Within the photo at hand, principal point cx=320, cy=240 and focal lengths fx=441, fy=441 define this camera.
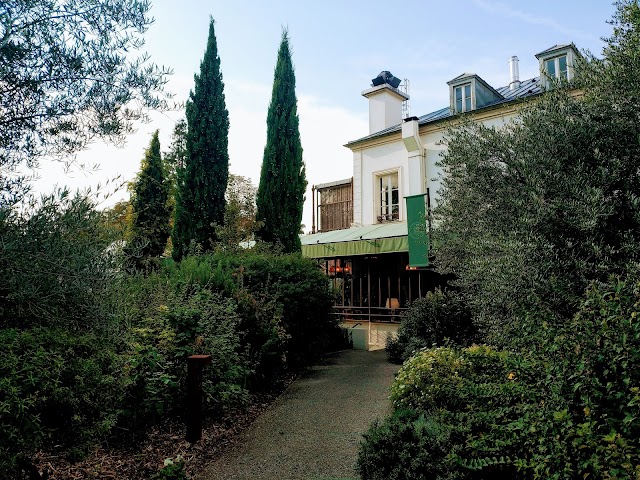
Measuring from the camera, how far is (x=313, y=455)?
188 inches

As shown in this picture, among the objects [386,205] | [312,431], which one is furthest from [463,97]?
[312,431]

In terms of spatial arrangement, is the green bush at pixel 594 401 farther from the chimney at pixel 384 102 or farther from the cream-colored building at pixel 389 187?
the chimney at pixel 384 102

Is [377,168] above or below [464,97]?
below

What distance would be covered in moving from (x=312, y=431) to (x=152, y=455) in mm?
1879

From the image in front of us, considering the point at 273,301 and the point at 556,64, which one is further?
the point at 556,64

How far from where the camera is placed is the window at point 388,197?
627 inches

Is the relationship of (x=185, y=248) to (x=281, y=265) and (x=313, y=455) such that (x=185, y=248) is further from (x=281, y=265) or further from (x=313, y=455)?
(x=313, y=455)

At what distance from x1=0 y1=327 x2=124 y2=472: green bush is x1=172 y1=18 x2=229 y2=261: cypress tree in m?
8.46

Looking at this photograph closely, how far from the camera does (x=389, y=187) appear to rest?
1627 cm

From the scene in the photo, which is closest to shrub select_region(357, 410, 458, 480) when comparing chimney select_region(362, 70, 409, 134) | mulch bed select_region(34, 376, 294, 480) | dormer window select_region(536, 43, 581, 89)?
mulch bed select_region(34, 376, 294, 480)

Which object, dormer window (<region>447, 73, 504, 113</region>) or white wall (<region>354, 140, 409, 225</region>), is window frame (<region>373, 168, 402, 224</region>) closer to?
white wall (<region>354, 140, 409, 225</region>)

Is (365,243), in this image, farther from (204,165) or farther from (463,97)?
(463,97)

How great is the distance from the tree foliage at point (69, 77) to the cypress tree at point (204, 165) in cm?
782

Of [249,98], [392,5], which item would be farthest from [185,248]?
[392,5]
